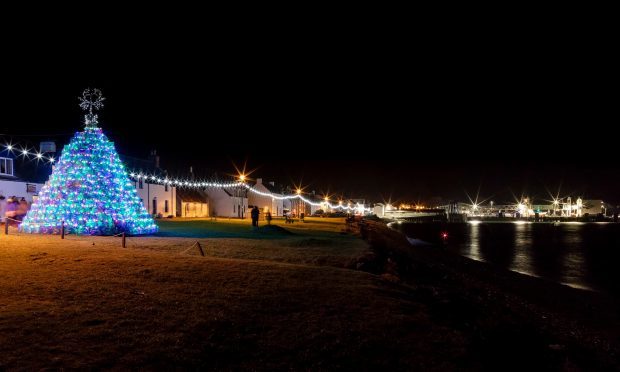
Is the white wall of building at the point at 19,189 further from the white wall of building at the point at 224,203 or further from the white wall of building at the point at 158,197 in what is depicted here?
the white wall of building at the point at 224,203

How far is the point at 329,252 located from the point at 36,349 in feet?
45.2

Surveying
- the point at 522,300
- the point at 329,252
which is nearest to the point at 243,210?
the point at 329,252

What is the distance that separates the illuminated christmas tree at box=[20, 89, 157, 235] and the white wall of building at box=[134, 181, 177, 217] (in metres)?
21.2

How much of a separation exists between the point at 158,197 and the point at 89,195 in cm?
2657

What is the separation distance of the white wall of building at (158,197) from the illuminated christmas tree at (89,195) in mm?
21240

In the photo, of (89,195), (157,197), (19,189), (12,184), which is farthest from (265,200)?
(89,195)

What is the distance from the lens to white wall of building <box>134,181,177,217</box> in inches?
1769

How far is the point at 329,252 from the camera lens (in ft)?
64.0

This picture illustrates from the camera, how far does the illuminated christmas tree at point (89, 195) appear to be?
2138 cm

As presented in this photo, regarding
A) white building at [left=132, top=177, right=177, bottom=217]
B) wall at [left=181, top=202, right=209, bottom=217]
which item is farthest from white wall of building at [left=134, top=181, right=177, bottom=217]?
wall at [left=181, top=202, right=209, bottom=217]

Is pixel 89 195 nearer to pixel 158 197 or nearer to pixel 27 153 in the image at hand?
pixel 27 153

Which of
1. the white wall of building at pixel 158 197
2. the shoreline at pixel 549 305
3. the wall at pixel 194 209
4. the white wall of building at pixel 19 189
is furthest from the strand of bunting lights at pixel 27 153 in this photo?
the shoreline at pixel 549 305

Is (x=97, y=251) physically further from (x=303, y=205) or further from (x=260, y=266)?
(x=303, y=205)

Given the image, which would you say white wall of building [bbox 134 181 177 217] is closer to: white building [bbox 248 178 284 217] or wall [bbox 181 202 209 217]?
wall [bbox 181 202 209 217]
